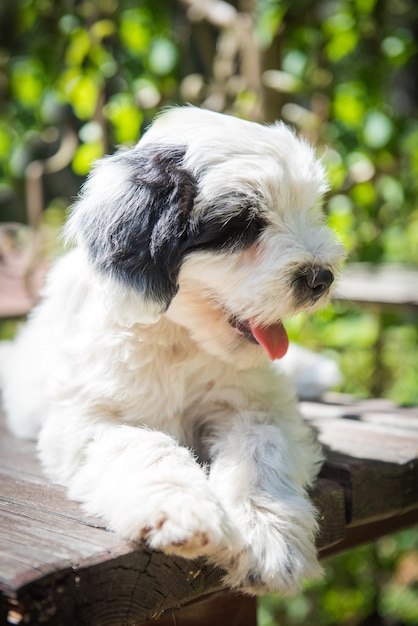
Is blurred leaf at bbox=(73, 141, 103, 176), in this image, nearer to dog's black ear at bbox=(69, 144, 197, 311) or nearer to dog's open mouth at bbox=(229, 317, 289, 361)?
dog's black ear at bbox=(69, 144, 197, 311)

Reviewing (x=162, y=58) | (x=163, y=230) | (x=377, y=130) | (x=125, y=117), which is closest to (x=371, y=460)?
(x=163, y=230)

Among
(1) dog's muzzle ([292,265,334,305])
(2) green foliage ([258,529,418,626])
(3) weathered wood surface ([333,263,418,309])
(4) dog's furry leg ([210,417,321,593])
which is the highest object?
(1) dog's muzzle ([292,265,334,305])

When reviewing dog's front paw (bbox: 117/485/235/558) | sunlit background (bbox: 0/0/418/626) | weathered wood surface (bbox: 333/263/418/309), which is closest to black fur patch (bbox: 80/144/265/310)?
dog's front paw (bbox: 117/485/235/558)

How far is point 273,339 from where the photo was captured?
7.78 ft

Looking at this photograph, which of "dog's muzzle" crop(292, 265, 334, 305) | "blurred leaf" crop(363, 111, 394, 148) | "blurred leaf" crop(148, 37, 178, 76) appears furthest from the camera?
"blurred leaf" crop(148, 37, 178, 76)

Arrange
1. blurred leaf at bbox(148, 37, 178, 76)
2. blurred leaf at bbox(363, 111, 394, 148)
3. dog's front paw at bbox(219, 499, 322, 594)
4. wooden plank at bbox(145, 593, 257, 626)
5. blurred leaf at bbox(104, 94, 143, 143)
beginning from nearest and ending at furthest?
1. dog's front paw at bbox(219, 499, 322, 594)
2. wooden plank at bbox(145, 593, 257, 626)
3. blurred leaf at bbox(363, 111, 394, 148)
4. blurred leaf at bbox(104, 94, 143, 143)
5. blurred leaf at bbox(148, 37, 178, 76)

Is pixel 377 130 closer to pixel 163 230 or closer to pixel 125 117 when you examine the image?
pixel 125 117

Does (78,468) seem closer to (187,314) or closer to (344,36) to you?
(187,314)

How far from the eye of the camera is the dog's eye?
221cm

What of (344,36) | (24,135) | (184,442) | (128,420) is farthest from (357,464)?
(24,135)

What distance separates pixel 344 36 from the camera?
187 inches

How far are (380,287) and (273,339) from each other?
195 centimetres

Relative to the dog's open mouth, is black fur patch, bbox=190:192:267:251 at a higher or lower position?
higher

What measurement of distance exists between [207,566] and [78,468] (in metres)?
0.55
